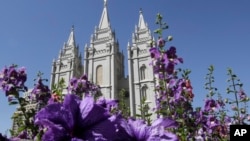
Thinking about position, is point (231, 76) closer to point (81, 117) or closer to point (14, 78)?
point (14, 78)

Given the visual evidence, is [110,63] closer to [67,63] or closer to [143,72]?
[143,72]

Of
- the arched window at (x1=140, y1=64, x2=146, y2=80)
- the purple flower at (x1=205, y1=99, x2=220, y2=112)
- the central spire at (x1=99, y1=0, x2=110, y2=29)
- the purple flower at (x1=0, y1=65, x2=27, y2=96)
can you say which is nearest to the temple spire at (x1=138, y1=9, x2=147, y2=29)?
the central spire at (x1=99, y1=0, x2=110, y2=29)

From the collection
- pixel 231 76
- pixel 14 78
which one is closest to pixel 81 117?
pixel 14 78

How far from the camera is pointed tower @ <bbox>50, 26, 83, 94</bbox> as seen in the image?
144ft

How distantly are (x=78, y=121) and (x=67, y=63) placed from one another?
46.0 m

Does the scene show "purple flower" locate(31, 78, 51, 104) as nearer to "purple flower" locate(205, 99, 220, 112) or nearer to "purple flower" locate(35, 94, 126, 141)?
"purple flower" locate(35, 94, 126, 141)

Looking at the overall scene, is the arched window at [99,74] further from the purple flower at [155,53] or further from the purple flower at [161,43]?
the purple flower at [155,53]

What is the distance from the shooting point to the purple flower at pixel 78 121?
0.66 meters

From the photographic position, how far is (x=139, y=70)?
134 feet

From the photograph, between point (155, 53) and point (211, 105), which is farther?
point (211, 105)

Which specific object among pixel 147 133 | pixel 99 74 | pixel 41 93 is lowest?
pixel 147 133

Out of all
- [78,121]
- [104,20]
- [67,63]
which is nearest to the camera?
[78,121]

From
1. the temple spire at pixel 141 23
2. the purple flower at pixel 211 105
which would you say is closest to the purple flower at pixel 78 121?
the purple flower at pixel 211 105

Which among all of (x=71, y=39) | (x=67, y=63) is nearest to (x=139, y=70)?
(x=67, y=63)
